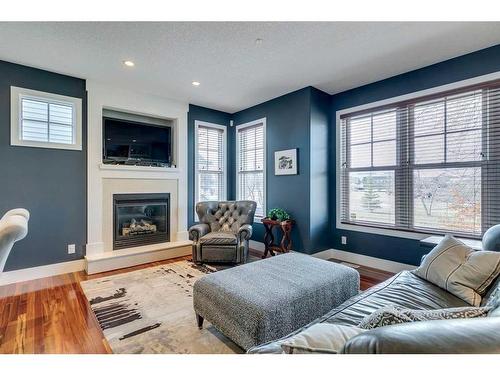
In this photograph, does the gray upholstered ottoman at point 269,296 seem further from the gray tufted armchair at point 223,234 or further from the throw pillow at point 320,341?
the gray tufted armchair at point 223,234

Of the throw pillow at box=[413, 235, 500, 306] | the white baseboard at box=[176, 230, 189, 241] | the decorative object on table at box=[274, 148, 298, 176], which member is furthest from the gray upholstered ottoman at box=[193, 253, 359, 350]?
the white baseboard at box=[176, 230, 189, 241]

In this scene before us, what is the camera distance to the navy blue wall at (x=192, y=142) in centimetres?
461

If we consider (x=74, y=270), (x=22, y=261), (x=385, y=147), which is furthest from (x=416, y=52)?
(x=22, y=261)

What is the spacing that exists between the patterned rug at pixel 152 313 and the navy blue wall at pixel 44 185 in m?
0.84

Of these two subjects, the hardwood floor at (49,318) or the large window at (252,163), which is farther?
the large window at (252,163)

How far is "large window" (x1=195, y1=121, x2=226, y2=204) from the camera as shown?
4780mm

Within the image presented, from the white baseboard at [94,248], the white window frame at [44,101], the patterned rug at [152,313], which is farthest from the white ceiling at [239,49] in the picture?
the patterned rug at [152,313]

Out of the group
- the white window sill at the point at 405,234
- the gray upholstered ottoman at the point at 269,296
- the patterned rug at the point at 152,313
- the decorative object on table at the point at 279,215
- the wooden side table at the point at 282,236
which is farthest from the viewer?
the decorative object on table at the point at 279,215

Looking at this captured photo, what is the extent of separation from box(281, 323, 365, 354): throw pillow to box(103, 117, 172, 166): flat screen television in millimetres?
3861

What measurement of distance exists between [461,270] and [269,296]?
132 centimetres

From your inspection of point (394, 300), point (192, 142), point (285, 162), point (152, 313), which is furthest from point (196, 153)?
point (394, 300)

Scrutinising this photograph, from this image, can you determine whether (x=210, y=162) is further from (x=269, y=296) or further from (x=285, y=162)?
(x=269, y=296)

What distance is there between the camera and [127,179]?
3.90m

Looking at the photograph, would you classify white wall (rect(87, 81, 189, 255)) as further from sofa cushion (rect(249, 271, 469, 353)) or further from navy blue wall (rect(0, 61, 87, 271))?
sofa cushion (rect(249, 271, 469, 353))
